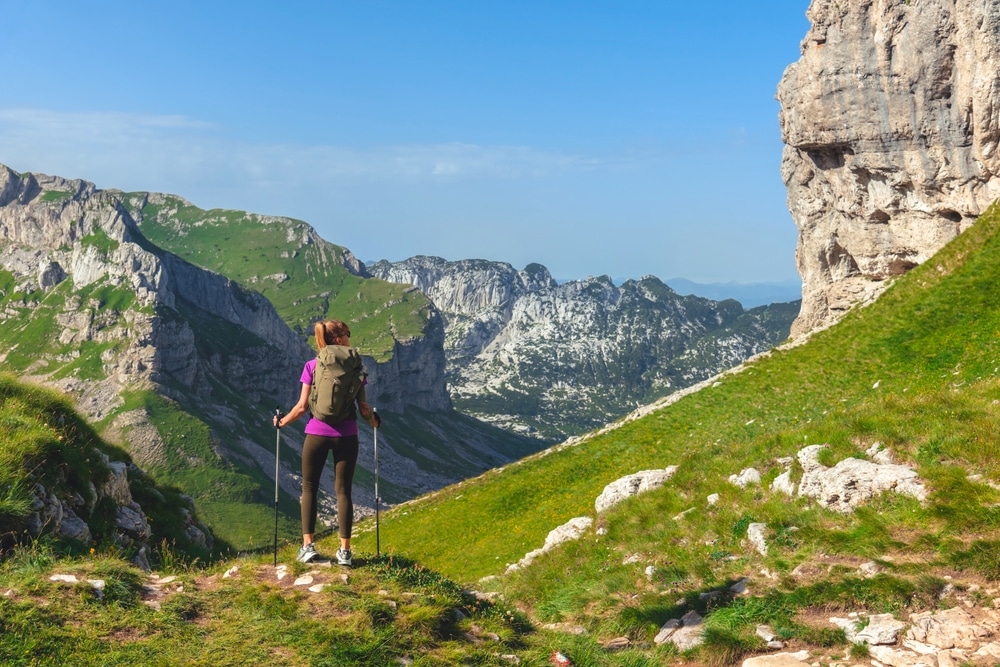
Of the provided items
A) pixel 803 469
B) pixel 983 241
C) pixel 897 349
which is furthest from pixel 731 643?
pixel 983 241

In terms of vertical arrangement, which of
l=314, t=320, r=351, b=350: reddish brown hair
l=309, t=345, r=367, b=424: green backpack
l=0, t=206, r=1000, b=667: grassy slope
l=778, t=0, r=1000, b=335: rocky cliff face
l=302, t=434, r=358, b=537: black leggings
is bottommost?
l=0, t=206, r=1000, b=667: grassy slope

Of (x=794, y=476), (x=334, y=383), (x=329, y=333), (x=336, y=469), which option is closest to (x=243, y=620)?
(x=336, y=469)

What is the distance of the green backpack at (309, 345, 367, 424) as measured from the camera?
527 inches

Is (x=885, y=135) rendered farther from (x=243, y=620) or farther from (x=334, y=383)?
(x=243, y=620)

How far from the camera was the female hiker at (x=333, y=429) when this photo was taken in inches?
530

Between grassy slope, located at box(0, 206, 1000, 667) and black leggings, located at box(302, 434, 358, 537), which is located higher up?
black leggings, located at box(302, 434, 358, 537)

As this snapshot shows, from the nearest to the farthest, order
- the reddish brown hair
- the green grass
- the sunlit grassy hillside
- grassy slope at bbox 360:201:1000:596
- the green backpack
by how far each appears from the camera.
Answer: the green grass
the green backpack
the reddish brown hair
the sunlit grassy hillside
grassy slope at bbox 360:201:1000:596

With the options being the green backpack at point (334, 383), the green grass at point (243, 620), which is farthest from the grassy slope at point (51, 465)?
the green backpack at point (334, 383)

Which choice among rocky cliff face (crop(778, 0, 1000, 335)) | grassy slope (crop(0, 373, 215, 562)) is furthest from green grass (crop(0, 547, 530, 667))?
rocky cliff face (crop(778, 0, 1000, 335))

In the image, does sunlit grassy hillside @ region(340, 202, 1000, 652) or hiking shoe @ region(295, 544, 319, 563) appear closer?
hiking shoe @ region(295, 544, 319, 563)

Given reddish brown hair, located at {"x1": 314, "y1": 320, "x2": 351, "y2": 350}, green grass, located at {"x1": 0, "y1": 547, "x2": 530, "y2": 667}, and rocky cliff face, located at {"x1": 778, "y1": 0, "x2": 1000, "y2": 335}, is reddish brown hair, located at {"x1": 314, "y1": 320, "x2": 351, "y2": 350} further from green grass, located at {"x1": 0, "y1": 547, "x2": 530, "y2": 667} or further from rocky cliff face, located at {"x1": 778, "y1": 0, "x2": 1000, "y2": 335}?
rocky cliff face, located at {"x1": 778, "y1": 0, "x2": 1000, "y2": 335}

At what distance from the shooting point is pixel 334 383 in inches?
526

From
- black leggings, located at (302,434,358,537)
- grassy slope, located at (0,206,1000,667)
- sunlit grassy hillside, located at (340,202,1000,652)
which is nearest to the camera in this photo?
grassy slope, located at (0,206,1000,667)

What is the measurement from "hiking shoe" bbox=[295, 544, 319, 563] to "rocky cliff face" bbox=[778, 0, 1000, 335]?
158 ft
